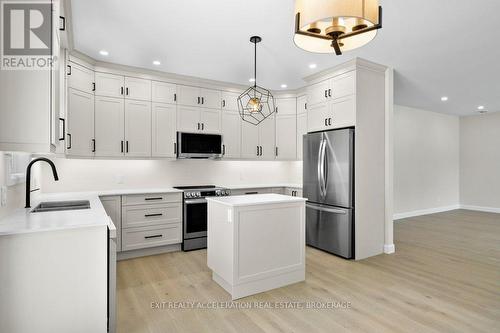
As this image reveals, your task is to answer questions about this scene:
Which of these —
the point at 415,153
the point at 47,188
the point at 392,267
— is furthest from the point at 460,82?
the point at 47,188

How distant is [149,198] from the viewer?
13.2ft

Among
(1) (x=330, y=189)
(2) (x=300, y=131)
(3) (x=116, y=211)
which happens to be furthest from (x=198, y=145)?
(1) (x=330, y=189)

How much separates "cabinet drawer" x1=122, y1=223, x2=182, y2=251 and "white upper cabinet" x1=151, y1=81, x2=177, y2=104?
76.0 inches

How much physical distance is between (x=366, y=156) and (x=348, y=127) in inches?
18.9

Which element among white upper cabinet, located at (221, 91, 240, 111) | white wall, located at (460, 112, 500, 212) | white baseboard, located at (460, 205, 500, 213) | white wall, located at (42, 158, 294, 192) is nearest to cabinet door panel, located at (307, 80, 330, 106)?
white upper cabinet, located at (221, 91, 240, 111)

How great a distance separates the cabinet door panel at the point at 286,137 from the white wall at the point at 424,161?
2714mm

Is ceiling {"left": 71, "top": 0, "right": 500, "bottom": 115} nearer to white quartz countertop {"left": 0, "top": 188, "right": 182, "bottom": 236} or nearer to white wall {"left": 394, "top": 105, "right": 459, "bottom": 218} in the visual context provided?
white quartz countertop {"left": 0, "top": 188, "right": 182, "bottom": 236}

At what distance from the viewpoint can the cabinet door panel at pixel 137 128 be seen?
4.16 meters

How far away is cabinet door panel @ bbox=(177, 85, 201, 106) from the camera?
4.56 metres

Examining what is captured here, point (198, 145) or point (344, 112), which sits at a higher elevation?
point (344, 112)

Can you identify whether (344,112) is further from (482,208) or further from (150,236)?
(482,208)

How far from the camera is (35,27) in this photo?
159 cm

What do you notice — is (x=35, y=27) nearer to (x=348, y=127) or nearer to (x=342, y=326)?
(x=342, y=326)

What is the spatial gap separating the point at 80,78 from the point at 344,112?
3584 millimetres
